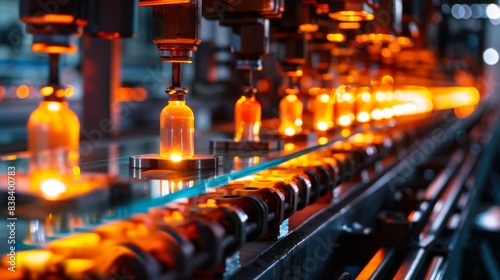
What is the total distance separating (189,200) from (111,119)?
290 centimetres

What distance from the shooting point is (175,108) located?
1.54 m

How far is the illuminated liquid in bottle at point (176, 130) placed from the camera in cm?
153

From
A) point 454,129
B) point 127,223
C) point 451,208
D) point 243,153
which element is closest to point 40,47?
point 127,223

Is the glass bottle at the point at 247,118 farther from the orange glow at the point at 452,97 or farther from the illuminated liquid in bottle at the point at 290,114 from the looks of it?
the orange glow at the point at 452,97

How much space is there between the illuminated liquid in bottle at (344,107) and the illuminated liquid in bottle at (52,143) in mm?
2311

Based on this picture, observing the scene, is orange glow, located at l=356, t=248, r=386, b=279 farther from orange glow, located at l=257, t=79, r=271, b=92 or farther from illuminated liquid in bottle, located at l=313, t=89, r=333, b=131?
orange glow, located at l=257, t=79, r=271, b=92

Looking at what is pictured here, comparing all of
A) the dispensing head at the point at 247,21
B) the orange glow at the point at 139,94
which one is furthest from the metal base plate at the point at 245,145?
the orange glow at the point at 139,94

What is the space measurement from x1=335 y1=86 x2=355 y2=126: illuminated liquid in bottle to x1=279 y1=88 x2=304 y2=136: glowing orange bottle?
0.75 meters

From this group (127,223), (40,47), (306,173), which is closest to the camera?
(127,223)

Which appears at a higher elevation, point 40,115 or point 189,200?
point 40,115

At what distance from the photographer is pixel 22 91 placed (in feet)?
28.3

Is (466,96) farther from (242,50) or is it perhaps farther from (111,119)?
(242,50)

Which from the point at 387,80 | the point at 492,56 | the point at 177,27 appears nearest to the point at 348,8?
the point at 177,27

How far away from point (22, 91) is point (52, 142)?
25.9ft
